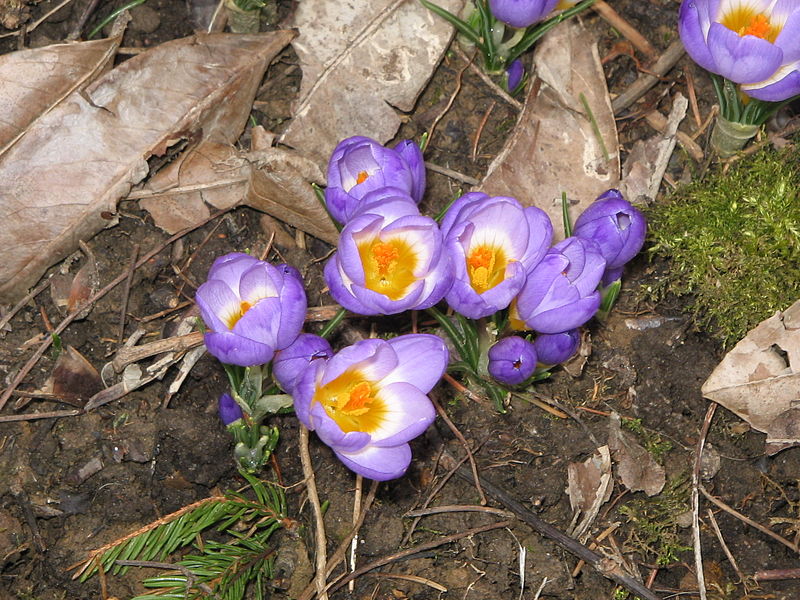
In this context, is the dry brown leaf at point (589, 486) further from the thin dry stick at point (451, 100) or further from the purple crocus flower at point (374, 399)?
the thin dry stick at point (451, 100)

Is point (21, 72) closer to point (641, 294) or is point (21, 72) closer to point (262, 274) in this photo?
point (262, 274)

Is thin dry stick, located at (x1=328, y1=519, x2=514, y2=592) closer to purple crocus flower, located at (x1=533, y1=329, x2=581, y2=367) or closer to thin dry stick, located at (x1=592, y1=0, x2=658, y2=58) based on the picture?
purple crocus flower, located at (x1=533, y1=329, x2=581, y2=367)

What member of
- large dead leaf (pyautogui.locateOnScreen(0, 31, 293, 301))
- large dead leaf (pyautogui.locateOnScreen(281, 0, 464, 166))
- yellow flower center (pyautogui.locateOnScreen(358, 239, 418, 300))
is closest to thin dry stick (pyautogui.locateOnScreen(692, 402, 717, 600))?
yellow flower center (pyautogui.locateOnScreen(358, 239, 418, 300))

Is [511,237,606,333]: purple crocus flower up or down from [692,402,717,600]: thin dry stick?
up

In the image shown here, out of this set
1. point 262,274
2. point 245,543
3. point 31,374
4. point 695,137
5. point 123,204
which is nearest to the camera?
point 262,274

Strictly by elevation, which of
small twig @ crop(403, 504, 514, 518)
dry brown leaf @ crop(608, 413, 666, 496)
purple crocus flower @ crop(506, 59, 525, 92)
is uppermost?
purple crocus flower @ crop(506, 59, 525, 92)

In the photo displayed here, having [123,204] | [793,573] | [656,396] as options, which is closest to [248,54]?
[123,204]

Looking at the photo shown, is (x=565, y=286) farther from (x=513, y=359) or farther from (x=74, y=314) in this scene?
(x=74, y=314)
